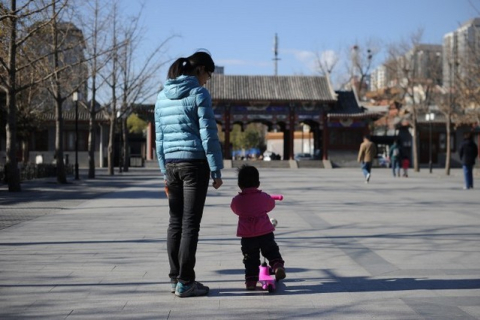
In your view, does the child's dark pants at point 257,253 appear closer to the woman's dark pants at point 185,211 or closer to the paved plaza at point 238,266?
the paved plaza at point 238,266

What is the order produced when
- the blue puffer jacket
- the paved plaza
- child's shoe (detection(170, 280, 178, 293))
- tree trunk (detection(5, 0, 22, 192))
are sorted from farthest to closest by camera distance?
tree trunk (detection(5, 0, 22, 192))
child's shoe (detection(170, 280, 178, 293))
the blue puffer jacket
the paved plaza

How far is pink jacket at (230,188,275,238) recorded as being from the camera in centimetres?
600

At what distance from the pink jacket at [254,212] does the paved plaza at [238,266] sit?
1.69 feet

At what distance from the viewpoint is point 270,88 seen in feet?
179

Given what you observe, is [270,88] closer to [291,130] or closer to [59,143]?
[291,130]

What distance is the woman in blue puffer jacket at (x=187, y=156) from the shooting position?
18.2 feet

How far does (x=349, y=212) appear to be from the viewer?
44.1 feet

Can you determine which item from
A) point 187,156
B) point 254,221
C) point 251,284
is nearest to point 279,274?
point 251,284

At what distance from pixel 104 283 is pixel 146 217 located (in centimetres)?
611

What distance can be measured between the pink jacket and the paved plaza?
1.69 ft

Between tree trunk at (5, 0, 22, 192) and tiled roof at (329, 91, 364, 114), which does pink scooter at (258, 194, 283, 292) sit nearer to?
tree trunk at (5, 0, 22, 192)

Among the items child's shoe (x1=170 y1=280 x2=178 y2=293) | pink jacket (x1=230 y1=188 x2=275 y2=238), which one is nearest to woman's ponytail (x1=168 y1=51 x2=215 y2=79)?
pink jacket (x1=230 y1=188 x2=275 y2=238)

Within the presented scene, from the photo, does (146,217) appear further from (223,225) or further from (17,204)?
(17,204)

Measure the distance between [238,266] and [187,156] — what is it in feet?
6.16
